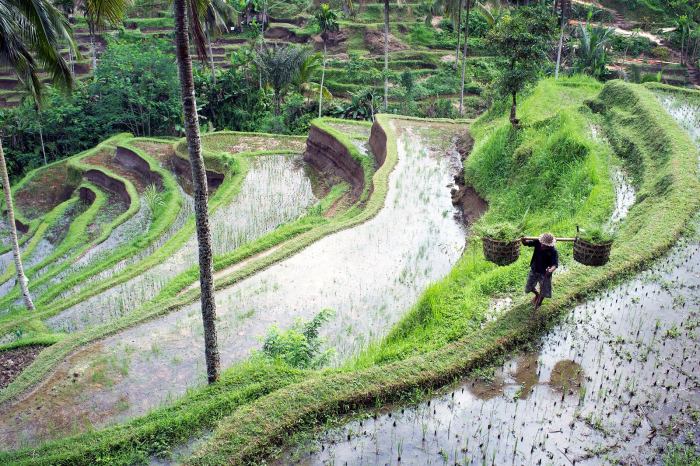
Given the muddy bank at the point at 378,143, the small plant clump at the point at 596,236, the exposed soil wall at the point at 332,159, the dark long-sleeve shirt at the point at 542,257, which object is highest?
the small plant clump at the point at 596,236

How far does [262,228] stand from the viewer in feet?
52.6

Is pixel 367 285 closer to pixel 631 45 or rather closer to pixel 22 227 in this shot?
pixel 22 227

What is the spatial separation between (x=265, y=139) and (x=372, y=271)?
1458cm

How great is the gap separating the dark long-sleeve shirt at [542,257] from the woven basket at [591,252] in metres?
0.57

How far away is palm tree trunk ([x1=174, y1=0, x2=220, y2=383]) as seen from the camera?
21.8ft

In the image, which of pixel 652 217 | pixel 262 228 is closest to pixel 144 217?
pixel 262 228

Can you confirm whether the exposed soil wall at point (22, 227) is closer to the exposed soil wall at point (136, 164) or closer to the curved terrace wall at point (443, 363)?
the exposed soil wall at point (136, 164)

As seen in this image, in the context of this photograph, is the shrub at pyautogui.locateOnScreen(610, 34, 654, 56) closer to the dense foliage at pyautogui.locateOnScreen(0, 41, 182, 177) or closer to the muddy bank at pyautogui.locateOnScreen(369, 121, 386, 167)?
the muddy bank at pyautogui.locateOnScreen(369, 121, 386, 167)

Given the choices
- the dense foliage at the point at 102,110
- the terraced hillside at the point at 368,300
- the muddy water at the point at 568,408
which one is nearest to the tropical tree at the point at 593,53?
the terraced hillside at the point at 368,300

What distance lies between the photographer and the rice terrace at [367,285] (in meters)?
6.53

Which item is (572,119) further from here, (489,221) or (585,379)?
(585,379)

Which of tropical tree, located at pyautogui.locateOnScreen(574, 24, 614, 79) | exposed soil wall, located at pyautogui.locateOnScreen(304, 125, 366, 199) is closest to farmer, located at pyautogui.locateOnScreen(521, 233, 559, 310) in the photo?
exposed soil wall, located at pyautogui.locateOnScreen(304, 125, 366, 199)

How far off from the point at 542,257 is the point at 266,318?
4.79 m

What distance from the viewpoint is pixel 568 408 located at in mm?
6551
